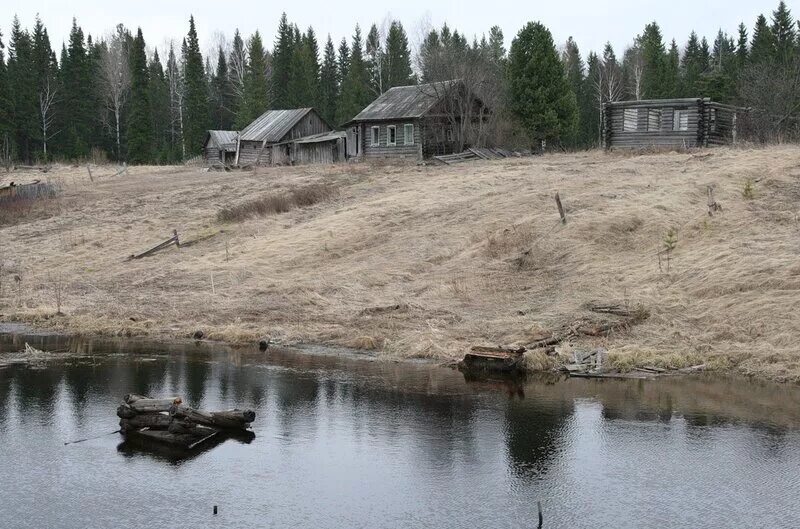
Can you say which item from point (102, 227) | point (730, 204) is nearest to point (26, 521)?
point (730, 204)

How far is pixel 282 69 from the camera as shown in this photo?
96.4 m

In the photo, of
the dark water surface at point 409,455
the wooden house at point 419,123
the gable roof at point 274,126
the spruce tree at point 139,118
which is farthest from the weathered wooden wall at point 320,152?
the dark water surface at point 409,455

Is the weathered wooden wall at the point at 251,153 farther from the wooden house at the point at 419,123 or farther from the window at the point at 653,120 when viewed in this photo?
the window at the point at 653,120

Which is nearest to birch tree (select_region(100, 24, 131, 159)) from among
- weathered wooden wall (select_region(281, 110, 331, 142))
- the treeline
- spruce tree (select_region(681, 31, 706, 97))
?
the treeline

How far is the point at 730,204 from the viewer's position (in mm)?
34688

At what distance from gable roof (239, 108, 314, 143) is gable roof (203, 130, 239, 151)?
1946 millimetres

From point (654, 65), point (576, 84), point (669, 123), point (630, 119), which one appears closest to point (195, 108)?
point (576, 84)

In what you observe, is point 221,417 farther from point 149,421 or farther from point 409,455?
point 409,455

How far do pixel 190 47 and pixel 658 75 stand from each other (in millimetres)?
46745

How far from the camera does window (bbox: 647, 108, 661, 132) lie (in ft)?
168

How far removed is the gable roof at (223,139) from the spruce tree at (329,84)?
18.6 metres

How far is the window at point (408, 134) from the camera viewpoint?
192ft

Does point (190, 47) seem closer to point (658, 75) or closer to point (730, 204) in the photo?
point (658, 75)

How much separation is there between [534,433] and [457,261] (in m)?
16.4
